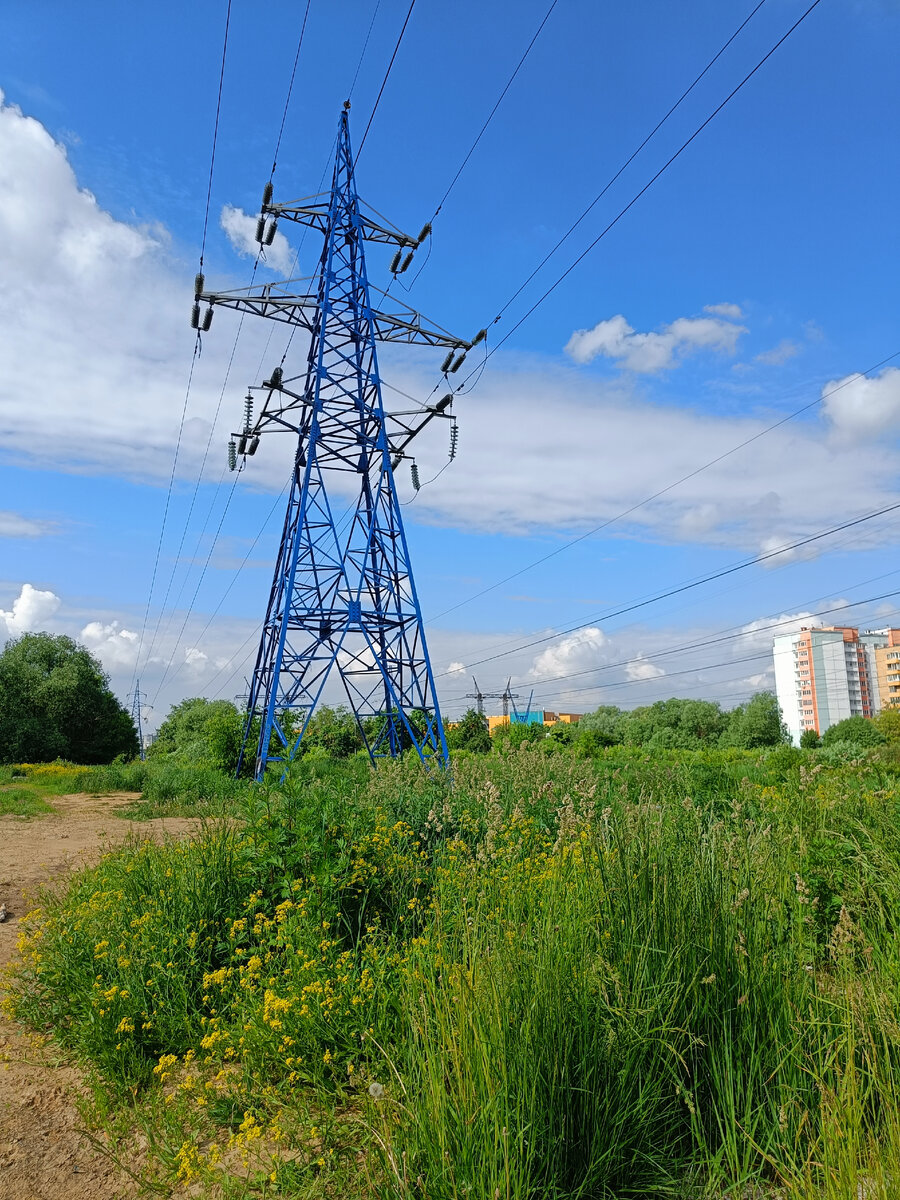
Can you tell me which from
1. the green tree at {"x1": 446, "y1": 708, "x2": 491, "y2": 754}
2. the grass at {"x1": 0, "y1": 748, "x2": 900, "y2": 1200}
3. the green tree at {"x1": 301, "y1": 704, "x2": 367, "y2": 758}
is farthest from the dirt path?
the green tree at {"x1": 446, "y1": 708, "x2": 491, "y2": 754}

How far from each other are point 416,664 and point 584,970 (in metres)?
13.7

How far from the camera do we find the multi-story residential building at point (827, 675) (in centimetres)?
13912

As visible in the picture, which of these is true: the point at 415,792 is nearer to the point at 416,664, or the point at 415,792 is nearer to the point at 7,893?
the point at 7,893

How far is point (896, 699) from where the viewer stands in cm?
13588

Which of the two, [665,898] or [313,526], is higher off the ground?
[313,526]

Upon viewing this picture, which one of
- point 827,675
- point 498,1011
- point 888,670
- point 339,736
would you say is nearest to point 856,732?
point 339,736

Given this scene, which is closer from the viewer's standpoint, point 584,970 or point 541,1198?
point 541,1198

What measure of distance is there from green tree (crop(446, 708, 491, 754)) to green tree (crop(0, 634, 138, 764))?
24.8 meters

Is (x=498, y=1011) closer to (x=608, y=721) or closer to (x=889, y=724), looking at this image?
(x=889, y=724)

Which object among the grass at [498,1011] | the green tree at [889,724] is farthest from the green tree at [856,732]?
the grass at [498,1011]

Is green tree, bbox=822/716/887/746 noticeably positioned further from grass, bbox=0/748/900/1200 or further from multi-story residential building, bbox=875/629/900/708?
multi-story residential building, bbox=875/629/900/708

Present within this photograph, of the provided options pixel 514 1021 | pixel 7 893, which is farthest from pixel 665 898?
pixel 7 893

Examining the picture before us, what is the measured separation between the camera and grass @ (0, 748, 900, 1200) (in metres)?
2.33

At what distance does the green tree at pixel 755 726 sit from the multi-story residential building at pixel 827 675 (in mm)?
48843
